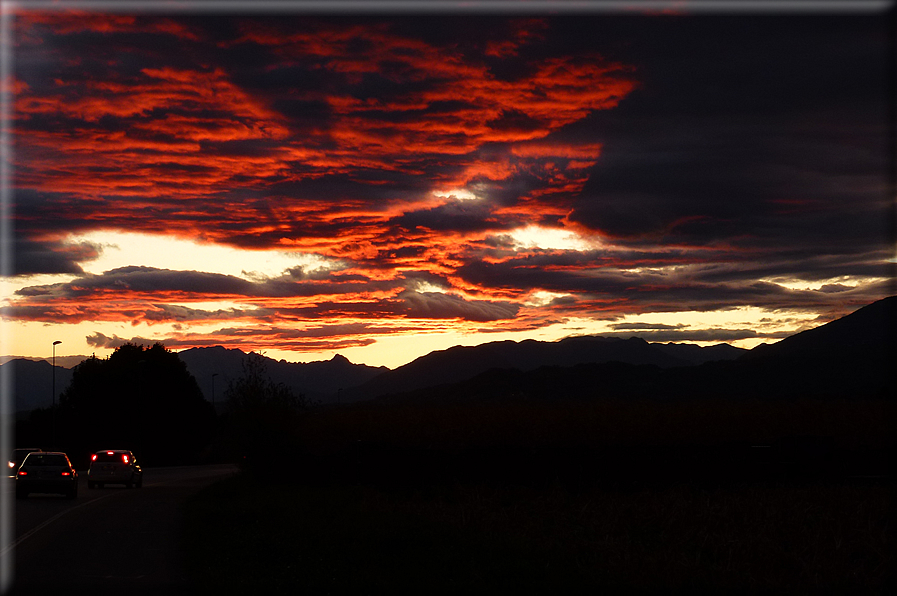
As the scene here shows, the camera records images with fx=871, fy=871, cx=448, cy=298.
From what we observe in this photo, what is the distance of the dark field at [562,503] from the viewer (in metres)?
14.2

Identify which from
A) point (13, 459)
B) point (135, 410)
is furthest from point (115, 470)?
point (135, 410)

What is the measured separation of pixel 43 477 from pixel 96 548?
676 inches

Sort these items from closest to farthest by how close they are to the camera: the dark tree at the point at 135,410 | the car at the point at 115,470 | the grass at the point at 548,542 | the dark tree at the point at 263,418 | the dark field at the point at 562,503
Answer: the grass at the point at 548,542
the dark field at the point at 562,503
the dark tree at the point at 263,418
the car at the point at 115,470
the dark tree at the point at 135,410

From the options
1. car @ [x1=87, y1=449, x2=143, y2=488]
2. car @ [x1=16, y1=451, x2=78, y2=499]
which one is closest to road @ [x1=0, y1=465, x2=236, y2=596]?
car @ [x1=16, y1=451, x2=78, y2=499]

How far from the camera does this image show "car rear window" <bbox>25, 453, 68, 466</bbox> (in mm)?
33250

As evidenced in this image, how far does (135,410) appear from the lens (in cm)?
9444

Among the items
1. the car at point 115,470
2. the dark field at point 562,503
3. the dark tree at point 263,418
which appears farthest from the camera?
the car at point 115,470

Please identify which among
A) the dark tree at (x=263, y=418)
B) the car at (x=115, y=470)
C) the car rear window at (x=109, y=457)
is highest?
the dark tree at (x=263, y=418)

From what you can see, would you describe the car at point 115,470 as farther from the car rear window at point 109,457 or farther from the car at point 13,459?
the car at point 13,459

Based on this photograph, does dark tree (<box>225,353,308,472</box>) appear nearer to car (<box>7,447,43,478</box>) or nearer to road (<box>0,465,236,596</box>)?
road (<box>0,465,236,596</box>)

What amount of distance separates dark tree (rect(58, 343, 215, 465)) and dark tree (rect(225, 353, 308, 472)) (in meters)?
57.6

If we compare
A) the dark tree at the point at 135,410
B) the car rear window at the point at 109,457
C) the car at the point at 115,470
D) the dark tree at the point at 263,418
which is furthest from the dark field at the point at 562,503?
the dark tree at the point at 135,410

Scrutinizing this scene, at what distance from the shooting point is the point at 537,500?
2628cm

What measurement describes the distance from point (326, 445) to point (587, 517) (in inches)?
511
